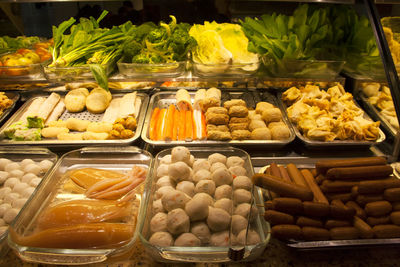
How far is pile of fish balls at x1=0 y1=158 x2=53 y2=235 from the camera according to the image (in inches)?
76.3

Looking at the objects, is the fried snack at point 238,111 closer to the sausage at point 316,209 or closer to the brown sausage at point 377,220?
the sausage at point 316,209

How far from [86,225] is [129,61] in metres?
1.75

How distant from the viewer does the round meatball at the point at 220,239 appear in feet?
5.53

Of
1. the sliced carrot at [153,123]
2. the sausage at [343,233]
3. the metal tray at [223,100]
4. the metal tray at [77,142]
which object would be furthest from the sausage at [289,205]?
the metal tray at [77,142]

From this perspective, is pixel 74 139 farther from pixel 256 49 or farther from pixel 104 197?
pixel 256 49

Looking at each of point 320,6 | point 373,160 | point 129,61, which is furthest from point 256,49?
point 373,160

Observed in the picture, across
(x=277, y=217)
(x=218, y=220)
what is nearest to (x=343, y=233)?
(x=277, y=217)

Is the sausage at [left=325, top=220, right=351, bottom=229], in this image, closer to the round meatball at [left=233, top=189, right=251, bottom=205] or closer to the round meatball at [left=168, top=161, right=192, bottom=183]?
the round meatball at [left=233, top=189, right=251, bottom=205]

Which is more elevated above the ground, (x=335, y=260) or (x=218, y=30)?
(x=218, y=30)

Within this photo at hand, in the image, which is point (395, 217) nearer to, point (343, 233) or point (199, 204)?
point (343, 233)

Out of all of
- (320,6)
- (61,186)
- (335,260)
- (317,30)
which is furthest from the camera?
(320,6)

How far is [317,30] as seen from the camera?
2910 millimetres

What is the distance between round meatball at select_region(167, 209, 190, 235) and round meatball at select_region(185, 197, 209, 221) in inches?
1.3

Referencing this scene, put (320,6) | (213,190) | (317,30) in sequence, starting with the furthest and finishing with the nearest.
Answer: (320,6) → (317,30) → (213,190)
